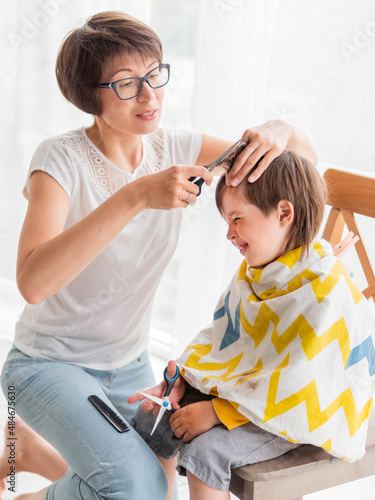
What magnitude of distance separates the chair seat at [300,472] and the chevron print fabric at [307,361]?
5 cm

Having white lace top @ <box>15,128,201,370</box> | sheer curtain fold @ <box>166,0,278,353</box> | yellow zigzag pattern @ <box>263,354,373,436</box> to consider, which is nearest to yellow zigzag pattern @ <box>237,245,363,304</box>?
yellow zigzag pattern @ <box>263,354,373,436</box>

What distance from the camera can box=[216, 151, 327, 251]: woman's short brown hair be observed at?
1.24m

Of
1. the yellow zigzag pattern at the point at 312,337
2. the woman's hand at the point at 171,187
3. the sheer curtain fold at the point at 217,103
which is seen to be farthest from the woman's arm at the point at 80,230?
the sheer curtain fold at the point at 217,103

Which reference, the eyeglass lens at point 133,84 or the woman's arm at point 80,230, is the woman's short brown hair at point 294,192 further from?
the eyeglass lens at point 133,84

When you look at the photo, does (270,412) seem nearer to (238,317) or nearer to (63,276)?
(238,317)

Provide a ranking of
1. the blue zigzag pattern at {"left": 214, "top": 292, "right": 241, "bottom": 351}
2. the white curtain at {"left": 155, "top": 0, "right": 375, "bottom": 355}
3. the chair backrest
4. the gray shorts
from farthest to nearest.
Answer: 1. the white curtain at {"left": 155, "top": 0, "right": 375, "bottom": 355}
2. the chair backrest
3. the blue zigzag pattern at {"left": 214, "top": 292, "right": 241, "bottom": 351}
4. the gray shorts

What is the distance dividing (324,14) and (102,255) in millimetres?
1051

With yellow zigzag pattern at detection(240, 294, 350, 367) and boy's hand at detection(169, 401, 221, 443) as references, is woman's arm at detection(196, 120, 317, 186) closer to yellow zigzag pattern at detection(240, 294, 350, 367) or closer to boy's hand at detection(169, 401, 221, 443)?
yellow zigzag pattern at detection(240, 294, 350, 367)

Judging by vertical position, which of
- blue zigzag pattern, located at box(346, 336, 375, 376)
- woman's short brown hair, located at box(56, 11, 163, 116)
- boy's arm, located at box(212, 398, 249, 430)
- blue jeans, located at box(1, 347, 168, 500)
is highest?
woman's short brown hair, located at box(56, 11, 163, 116)

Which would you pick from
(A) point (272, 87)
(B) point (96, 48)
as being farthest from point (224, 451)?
(A) point (272, 87)

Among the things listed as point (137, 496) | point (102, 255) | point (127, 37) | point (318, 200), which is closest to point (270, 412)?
point (137, 496)

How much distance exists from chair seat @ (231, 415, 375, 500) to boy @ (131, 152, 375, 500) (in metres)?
0.02

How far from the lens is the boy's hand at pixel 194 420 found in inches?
46.4

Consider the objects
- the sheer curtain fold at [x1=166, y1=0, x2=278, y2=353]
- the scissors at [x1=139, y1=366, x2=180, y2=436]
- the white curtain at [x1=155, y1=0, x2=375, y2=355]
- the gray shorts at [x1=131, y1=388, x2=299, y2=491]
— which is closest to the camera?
the gray shorts at [x1=131, y1=388, x2=299, y2=491]
